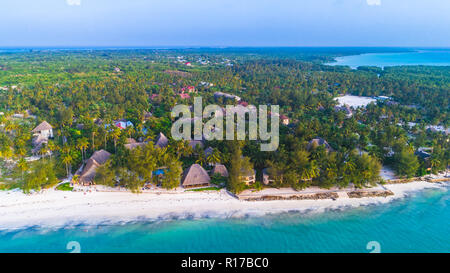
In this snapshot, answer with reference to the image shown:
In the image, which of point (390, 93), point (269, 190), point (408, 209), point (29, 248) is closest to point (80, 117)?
point (29, 248)

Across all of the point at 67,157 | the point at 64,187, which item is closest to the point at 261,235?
the point at 64,187

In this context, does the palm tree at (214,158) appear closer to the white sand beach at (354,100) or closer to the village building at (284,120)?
the village building at (284,120)

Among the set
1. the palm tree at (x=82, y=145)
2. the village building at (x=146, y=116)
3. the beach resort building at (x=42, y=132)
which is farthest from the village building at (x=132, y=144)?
the village building at (x=146, y=116)

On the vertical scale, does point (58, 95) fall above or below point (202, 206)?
above

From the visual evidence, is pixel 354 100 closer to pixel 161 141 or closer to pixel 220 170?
pixel 220 170

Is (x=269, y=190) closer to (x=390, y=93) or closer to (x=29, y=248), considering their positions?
(x=29, y=248)
